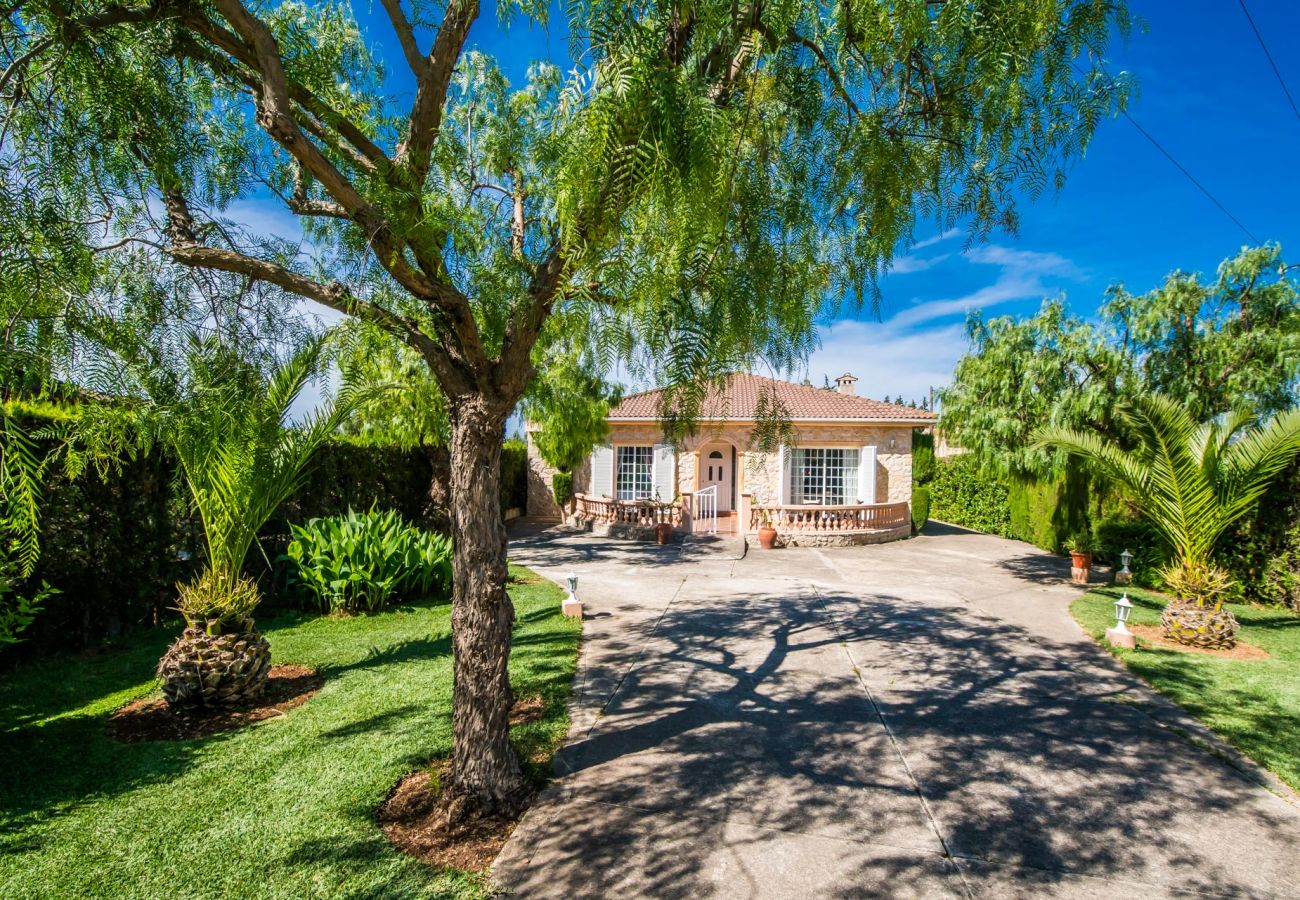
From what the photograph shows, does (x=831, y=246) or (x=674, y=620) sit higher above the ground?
(x=831, y=246)

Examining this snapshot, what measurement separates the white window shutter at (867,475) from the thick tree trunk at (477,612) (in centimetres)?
1719

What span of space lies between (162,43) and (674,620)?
735 cm

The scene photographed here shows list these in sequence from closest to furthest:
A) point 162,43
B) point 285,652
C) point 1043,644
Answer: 1. point 162,43
2. point 285,652
3. point 1043,644

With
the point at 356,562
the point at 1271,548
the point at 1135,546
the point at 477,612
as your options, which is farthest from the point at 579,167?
the point at 1135,546

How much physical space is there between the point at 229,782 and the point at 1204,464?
404 inches

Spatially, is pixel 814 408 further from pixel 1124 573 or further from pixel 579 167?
pixel 579 167

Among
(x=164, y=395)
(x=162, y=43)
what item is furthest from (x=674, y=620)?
(x=162, y=43)

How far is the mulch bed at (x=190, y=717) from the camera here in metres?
4.74

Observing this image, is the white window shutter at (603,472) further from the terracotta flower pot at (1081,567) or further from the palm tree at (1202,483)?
the palm tree at (1202,483)

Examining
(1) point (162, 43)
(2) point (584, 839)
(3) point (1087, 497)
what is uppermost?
(1) point (162, 43)

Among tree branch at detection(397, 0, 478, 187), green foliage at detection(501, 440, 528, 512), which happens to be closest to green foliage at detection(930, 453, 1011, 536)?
green foliage at detection(501, 440, 528, 512)

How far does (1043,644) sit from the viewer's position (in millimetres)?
7660

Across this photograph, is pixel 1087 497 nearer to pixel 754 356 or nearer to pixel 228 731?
pixel 754 356

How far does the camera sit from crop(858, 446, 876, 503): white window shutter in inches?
761
